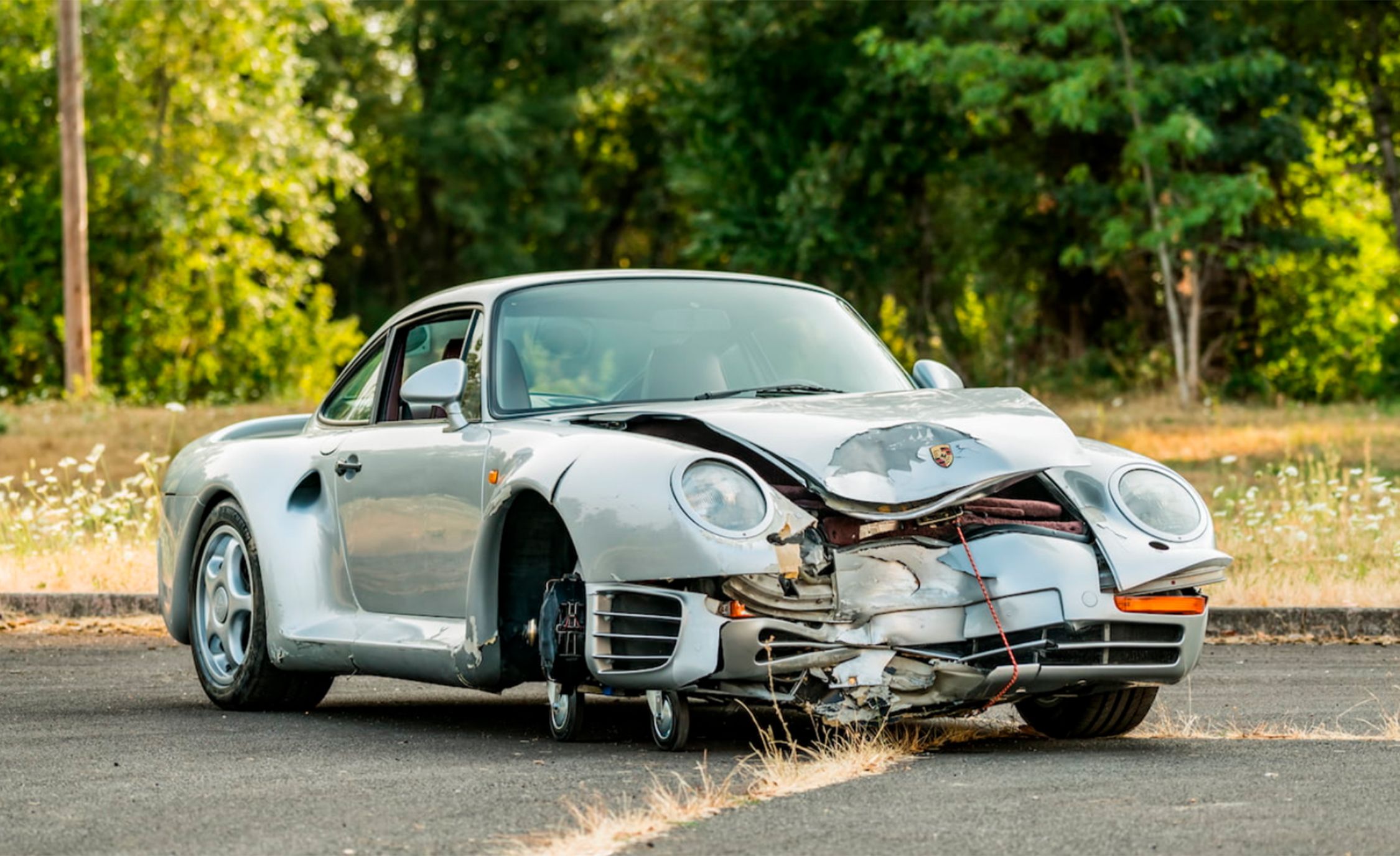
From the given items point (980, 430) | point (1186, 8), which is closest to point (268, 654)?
point (980, 430)

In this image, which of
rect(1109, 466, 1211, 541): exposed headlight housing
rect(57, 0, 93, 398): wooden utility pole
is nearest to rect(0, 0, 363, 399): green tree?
rect(57, 0, 93, 398): wooden utility pole

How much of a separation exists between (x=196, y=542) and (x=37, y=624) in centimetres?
391

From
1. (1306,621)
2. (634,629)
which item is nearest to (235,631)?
(634,629)

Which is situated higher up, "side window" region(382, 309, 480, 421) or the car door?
"side window" region(382, 309, 480, 421)

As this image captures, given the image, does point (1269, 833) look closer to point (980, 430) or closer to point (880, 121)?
point (980, 430)

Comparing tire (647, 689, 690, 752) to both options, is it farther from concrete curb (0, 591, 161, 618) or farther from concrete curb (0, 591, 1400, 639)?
concrete curb (0, 591, 161, 618)

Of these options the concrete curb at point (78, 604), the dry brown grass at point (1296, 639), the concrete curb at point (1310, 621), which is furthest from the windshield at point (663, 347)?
the concrete curb at point (78, 604)

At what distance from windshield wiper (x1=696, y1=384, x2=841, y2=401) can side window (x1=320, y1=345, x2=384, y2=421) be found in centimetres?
163

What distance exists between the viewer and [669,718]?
6.64 metres

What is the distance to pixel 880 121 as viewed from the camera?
122 ft

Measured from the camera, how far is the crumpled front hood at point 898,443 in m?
6.30

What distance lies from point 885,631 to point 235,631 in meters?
3.25

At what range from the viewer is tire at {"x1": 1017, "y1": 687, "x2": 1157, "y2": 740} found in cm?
709

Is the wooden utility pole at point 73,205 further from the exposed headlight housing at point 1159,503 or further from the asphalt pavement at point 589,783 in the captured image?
the exposed headlight housing at point 1159,503
